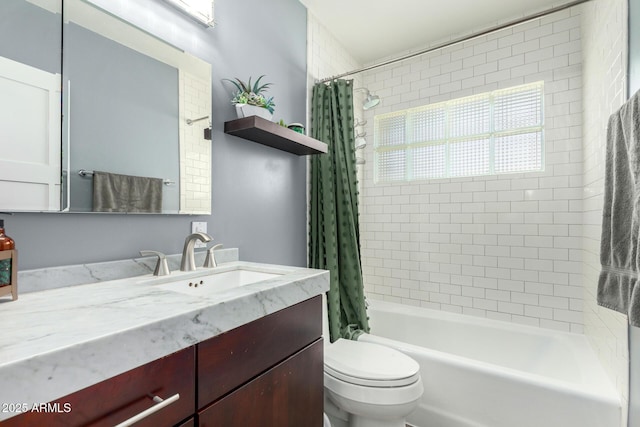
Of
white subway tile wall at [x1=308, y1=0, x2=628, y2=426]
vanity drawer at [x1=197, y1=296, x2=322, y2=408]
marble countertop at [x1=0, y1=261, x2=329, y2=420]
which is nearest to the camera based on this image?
marble countertop at [x1=0, y1=261, x2=329, y2=420]

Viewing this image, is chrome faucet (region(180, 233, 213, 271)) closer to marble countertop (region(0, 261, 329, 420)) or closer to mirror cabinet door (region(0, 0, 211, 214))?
mirror cabinet door (region(0, 0, 211, 214))

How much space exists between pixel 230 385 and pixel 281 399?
238 mm

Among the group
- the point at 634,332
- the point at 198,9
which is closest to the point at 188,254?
the point at 198,9

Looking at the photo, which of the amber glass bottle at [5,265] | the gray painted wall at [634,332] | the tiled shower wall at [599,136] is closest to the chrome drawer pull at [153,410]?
the amber glass bottle at [5,265]

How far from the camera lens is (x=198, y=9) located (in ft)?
4.72

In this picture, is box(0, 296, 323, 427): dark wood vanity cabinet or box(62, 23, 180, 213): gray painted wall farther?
box(62, 23, 180, 213): gray painted wall

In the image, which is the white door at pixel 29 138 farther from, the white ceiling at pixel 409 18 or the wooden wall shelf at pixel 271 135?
the white ceiling at pixel 409 18

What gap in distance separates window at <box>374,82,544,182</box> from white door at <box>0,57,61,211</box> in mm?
2413

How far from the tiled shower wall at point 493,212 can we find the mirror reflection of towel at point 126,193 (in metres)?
2.05

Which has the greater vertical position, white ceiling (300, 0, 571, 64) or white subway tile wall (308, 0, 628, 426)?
white ceiling (300, 0, 571, 64)

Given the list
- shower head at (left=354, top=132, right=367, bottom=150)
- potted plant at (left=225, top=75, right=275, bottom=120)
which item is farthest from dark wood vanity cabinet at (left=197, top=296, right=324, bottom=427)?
shower head at (left=354, top=132, right=367, bottom=150)

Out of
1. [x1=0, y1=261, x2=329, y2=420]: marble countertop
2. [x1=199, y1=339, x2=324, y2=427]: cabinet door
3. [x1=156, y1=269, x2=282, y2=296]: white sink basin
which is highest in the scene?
[x1=0, y1=261, x2=329, y2=420]: marble countertop

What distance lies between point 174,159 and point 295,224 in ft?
3.16

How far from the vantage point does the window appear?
2.29 m
